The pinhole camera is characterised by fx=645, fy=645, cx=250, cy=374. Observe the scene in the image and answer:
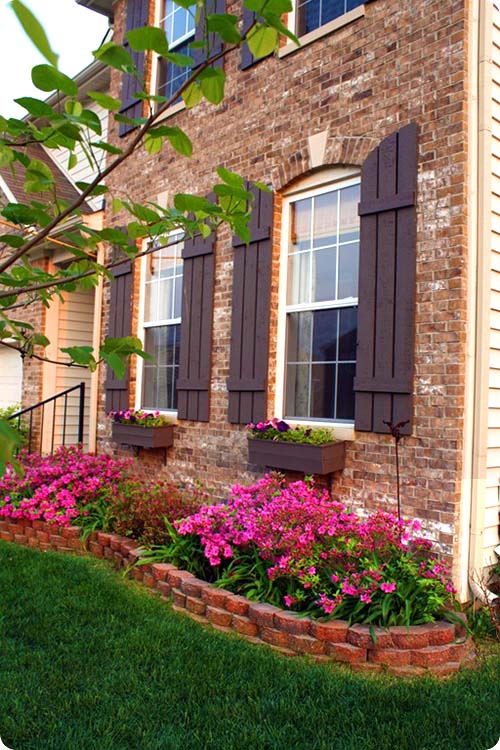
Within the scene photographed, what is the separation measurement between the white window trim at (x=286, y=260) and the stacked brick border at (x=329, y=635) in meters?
1.67

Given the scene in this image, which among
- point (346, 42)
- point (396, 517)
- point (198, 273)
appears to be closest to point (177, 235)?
point (198, 273)

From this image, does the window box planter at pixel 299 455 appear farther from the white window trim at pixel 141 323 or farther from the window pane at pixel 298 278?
the white window trim at pixel 141 323

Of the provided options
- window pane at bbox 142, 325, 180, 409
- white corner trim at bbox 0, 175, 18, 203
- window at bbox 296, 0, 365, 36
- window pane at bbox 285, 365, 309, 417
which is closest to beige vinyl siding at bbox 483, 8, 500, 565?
window at bbox 296, 0, 365, 36

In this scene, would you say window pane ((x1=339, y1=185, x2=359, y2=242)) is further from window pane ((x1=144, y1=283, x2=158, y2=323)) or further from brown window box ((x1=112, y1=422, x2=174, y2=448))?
window pane ((x1=144, y1=283, x2=158, y2=323))

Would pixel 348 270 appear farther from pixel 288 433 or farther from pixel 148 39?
pixel 148 39

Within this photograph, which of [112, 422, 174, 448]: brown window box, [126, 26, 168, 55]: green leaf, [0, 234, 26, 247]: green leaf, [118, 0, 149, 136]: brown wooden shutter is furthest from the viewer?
[118, 0, 149, 136]: brown wooden shutter

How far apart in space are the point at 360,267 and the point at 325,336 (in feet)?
2.38

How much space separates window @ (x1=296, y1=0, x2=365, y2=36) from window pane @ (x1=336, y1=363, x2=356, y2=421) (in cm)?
296

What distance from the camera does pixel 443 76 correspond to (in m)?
4.46

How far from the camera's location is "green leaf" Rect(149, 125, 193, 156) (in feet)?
4.43

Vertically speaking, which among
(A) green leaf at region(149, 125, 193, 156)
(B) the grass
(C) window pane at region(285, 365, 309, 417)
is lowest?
(B) the grass

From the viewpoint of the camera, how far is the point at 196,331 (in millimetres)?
6438

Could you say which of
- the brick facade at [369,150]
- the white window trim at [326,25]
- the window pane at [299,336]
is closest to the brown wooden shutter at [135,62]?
the brick facade at [369,150]

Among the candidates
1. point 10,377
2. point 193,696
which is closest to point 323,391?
point 193,696
